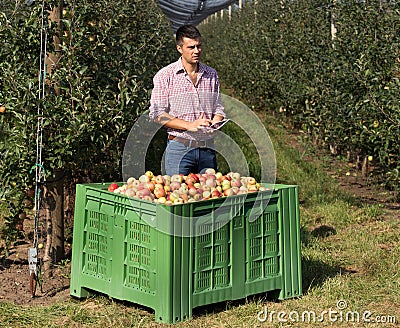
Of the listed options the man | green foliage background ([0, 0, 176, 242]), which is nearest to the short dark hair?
the man

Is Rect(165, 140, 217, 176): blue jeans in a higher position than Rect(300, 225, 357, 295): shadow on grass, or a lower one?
higher

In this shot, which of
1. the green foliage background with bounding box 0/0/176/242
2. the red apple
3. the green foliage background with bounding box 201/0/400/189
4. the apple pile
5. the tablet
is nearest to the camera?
the apple pile

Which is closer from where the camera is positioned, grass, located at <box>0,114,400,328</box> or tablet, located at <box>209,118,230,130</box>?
grass, located at <box>0,114,400,328</box>

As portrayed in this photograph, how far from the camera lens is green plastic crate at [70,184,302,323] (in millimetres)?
4000

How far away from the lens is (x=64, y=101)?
196 inches

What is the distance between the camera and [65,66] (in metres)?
5.18

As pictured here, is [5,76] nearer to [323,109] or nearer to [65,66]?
[65,66]

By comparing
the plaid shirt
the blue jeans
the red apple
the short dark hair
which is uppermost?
the short dark hair

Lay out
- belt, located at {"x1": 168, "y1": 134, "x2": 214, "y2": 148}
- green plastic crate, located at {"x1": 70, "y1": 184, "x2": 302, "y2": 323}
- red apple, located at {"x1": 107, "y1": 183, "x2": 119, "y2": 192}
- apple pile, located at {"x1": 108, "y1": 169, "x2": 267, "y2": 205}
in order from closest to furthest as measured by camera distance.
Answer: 1. green plastic crate, located at {"x1": 70, "y1": 184, "x2": 302, "y2": 323}
2. apple pile, located at {"x1": 108, "y1": 169, "x2": 267, "y2": 205}
3. red apple, located at {"x1": 107, "y1": 183, "x2": 119, "y2": 192}
4. belt, located at {"x1": 168, "y1": 134, "x2": 214, "y2": 148}

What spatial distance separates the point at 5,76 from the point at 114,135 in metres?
0.87

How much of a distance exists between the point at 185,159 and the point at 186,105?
35cm

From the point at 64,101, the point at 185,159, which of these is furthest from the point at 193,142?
the point at 64,101

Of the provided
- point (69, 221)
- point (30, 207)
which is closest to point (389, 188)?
point (69, 221)

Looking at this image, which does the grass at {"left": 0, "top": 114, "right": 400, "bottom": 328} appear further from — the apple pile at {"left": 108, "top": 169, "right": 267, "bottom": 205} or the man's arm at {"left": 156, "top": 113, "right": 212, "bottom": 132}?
the man's arm at {"left": 156, "top": 113, "right": 212, "bottom": 132}
